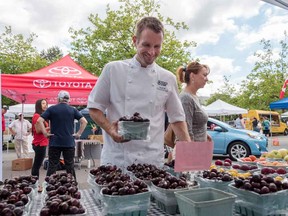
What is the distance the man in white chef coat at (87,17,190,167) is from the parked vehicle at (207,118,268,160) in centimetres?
805

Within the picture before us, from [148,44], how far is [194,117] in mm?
1159

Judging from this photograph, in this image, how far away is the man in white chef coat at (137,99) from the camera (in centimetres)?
198

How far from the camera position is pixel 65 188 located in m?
1.29

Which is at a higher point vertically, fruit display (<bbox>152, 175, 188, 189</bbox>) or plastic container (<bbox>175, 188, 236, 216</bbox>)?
fruit display (<bbox>152, 175, 188, 189</bbox>)

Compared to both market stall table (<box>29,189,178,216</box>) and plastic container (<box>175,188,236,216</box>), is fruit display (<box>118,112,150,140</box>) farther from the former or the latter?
plastic container (<box>175,188,236,216</box>)

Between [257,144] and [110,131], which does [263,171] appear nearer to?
[110,131]

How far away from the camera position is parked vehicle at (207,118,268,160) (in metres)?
9.85

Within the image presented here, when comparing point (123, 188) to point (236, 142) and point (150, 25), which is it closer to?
point (150, 25)

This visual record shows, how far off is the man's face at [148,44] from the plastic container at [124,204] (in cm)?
98

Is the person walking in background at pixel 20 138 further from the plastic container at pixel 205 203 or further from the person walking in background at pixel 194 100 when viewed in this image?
the plastic container at pixel 205 203

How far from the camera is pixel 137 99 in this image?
80.4 inches

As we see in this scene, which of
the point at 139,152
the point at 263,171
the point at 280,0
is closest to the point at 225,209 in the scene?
the point at 263,171

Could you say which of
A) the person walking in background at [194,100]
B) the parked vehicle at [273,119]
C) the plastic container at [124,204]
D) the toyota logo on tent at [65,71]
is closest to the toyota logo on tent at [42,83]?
the toyota logo on tent at [65,71]

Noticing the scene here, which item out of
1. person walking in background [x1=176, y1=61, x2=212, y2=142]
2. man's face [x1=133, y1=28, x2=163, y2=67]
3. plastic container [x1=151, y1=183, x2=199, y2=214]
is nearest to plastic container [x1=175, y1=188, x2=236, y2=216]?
plastic container [x1=151, y1=183, x2=199, y2=214]
